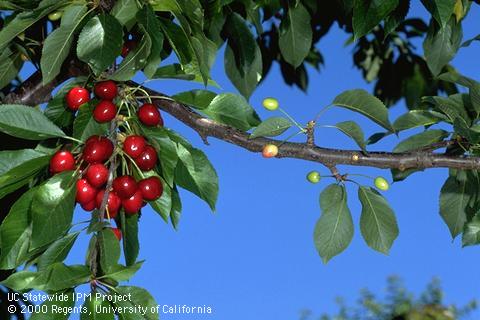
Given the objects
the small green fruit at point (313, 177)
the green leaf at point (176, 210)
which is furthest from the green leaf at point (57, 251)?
the small green fruit at point (313, 177)

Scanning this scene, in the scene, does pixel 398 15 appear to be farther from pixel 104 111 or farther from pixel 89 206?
pixel 89 206

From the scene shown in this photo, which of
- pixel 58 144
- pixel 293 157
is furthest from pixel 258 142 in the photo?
pixel 58 144

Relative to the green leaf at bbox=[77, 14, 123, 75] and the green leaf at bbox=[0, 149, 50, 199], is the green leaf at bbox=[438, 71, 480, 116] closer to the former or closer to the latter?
the green leaf at bbox=[77, 14, 123, 75]

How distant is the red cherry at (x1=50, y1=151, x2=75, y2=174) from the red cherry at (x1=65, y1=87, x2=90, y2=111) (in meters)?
0.17

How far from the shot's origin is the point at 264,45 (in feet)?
12.0

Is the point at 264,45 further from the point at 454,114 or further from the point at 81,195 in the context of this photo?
the point at 81,195

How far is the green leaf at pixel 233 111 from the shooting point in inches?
71.5

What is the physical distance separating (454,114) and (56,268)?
1.09 m

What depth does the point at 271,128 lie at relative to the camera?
5.40 feet

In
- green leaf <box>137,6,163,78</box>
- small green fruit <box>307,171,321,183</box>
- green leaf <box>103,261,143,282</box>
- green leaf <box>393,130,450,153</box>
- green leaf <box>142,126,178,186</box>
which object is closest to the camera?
green leaf <box>103,261,143,282</box>

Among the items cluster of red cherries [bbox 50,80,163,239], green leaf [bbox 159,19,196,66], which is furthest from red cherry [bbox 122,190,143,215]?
green leaf [bbox 159,19,196,66]

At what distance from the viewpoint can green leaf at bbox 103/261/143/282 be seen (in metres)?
1.40

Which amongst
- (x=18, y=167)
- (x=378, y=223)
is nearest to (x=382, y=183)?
(x=378, y=223)

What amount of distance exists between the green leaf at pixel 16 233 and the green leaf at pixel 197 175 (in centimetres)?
34
